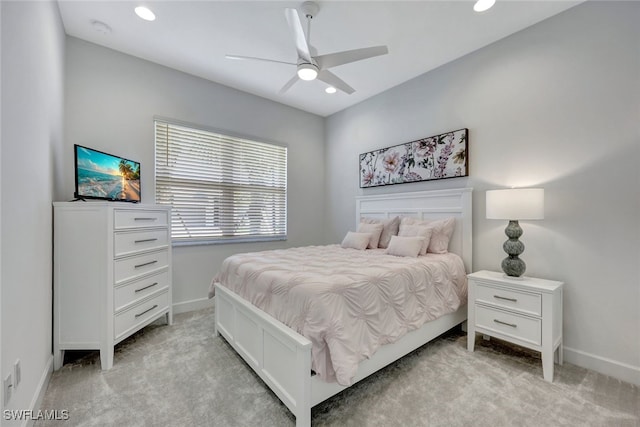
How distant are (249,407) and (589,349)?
266cm

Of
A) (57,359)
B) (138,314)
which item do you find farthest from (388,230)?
(57,359)

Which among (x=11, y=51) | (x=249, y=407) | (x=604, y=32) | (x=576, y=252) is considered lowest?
(x=249, y=407)

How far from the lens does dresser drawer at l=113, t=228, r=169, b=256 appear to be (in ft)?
7.21

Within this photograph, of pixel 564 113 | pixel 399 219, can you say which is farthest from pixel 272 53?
pixel 564 113

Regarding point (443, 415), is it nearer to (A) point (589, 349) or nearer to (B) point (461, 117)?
(A) point (589, 349)

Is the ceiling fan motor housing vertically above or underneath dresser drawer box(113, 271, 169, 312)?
above

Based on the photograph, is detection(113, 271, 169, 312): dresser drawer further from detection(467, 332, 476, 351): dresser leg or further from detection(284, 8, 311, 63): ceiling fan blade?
detection(467, 332, 476, 351): dresser leg

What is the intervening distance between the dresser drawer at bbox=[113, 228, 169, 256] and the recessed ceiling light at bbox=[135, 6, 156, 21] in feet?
6.21

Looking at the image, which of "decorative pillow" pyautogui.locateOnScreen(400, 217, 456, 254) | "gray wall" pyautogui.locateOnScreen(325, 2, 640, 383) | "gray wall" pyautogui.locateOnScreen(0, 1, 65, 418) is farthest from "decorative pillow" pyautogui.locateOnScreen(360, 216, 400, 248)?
"gray wall" pyautogui.locateOnScreen(0, 1, 65, 418)

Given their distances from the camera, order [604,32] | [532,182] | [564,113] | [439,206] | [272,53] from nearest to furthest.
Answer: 1. [604,32]
2. [564,113]
3. [532,182]
4. [272,53]
5. [439,206]

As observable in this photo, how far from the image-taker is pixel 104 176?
2463 millimetres

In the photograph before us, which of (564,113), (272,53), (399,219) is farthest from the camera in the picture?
(399,219)

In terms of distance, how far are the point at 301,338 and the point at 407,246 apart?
1.57 meters

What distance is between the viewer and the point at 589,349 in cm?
215
